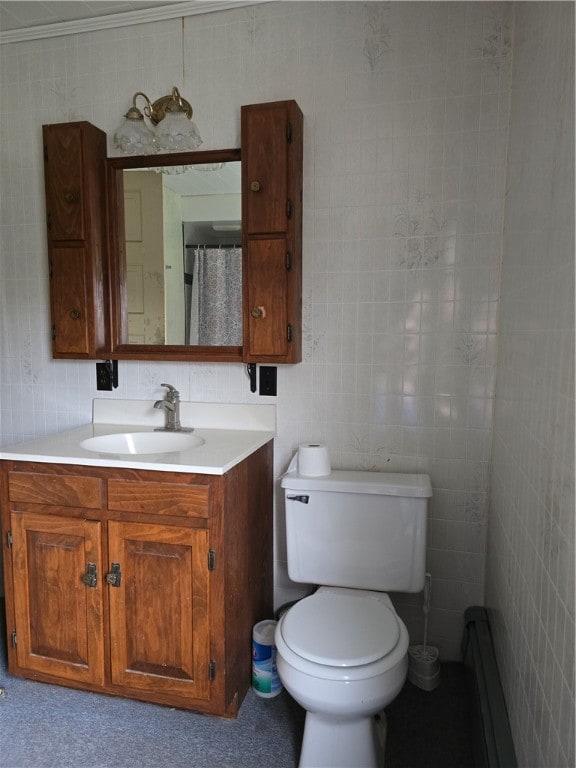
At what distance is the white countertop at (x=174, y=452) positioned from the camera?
1519 mm

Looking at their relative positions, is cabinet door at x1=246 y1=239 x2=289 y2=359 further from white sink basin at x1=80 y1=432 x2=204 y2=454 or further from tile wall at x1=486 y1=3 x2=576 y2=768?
tile wall at x1=486 y1=3 x2=576 y2=768

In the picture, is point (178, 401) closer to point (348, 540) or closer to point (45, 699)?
point (348, 540)

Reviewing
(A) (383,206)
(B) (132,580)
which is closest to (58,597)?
(B) (132,580)

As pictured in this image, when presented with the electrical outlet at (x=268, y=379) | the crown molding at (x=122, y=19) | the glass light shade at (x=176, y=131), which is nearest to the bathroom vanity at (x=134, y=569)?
the electrical outlet at (x=268, y=379)

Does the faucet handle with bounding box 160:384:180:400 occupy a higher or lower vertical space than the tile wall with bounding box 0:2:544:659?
lower

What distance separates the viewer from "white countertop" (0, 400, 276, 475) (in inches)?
59.8

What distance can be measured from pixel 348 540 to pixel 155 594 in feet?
2.06

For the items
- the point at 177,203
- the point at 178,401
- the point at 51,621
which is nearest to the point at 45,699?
the point at 51,621

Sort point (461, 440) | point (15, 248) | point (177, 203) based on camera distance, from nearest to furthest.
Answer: point (461, 440)
point (177, 203)
point (15, 248)

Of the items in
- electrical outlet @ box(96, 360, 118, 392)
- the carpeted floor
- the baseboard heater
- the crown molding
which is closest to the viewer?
the baseboard heater

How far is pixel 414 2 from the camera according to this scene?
1703 millimetres

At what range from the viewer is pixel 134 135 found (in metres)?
1.74

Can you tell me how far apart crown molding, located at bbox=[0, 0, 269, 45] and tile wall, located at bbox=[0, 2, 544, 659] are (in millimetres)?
29

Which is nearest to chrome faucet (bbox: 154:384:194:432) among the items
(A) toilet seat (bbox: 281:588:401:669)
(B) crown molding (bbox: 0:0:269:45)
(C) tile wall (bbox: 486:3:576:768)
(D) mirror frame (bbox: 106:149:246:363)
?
(D) mirror frame (bbox: 106:149:246:363)
